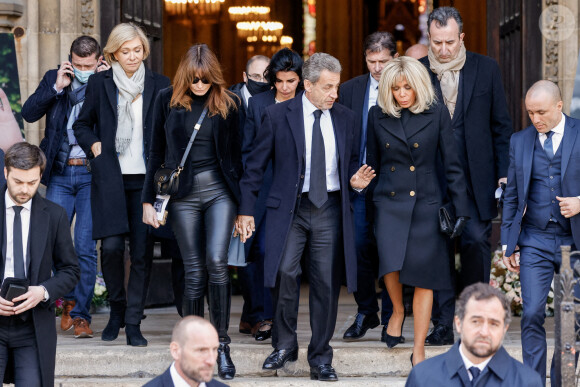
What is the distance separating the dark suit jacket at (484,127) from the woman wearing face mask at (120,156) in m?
2.02

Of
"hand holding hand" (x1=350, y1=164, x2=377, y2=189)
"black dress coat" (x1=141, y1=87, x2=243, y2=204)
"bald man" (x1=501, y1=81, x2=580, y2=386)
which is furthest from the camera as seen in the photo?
"black dress coat" (x1=141, y1=87, x2=243, y2=204)

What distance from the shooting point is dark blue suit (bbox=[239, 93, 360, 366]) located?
7.26 meters

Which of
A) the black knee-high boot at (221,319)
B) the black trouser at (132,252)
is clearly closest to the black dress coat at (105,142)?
the black trouser at (132,252)

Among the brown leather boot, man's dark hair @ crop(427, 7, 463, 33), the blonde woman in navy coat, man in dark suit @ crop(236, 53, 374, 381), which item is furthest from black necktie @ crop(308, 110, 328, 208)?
the brown leather boot

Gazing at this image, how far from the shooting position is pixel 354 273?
737 cm

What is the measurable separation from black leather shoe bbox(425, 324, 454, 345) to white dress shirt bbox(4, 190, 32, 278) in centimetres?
294

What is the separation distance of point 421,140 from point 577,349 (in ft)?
6.16

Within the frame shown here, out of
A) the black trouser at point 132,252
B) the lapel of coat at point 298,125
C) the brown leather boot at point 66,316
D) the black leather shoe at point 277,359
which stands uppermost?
the lapel of coat at point 298,125

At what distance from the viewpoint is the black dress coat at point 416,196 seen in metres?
7.30

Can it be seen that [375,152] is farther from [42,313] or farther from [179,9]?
[179,9]

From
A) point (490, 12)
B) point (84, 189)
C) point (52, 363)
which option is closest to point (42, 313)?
point (52, 363)

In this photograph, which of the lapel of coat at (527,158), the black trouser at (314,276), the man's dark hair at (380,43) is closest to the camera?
the lapel of coat at (527,158)

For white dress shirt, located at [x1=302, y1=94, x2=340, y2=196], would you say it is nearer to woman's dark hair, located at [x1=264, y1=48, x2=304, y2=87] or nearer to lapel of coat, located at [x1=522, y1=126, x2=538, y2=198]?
woman's dark hair, located at [x1=264, y1=48, x2=304, y2=87]

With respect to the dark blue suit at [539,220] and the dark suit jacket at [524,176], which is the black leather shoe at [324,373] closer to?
the dark blue suit at [539,220]
